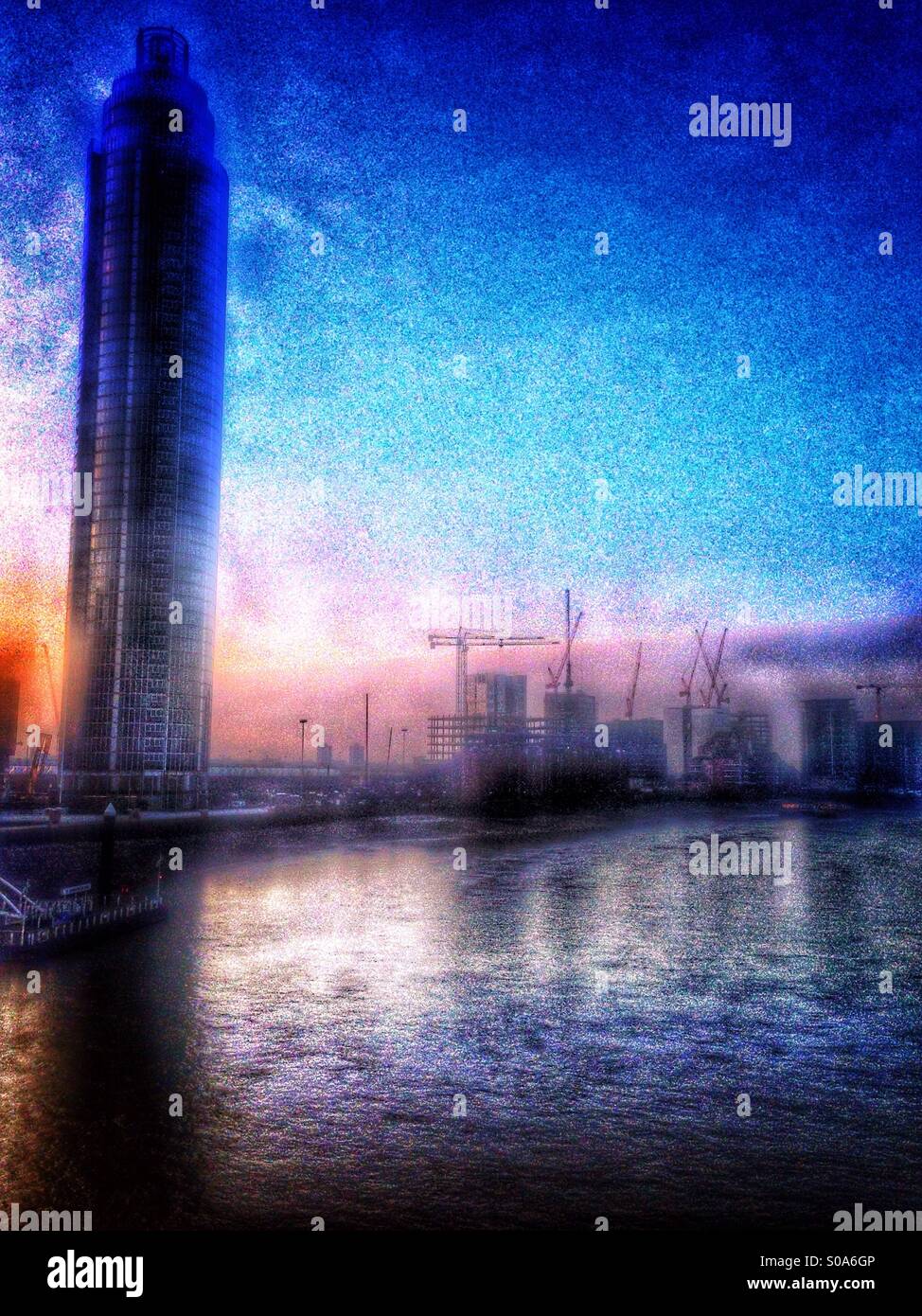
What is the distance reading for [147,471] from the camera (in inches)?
6816

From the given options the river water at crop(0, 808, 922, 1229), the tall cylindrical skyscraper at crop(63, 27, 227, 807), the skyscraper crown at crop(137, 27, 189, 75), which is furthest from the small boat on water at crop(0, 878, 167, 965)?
the skyscraper crown at crop(137, 27, 189, 75)

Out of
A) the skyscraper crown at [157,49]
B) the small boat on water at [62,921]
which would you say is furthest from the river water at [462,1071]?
the skyscraper crown at [157,49]

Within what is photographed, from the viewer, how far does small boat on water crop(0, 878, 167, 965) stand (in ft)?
132

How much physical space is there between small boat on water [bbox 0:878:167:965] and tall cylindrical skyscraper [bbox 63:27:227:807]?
124 metres

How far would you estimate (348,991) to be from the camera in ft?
125

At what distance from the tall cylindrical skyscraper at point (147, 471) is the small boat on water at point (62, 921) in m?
124

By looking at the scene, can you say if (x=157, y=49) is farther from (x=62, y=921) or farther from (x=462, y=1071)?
(x=462, y=1071)

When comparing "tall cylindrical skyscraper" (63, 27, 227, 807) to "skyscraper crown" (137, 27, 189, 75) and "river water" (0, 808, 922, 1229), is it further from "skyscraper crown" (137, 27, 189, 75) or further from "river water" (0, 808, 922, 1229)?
"river water" (0, 808, 922, 1229)

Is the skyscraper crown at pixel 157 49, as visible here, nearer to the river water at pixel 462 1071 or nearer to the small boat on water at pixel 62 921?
the river water at pixel 462 1071

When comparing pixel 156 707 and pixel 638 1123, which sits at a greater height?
pixel 156 707
